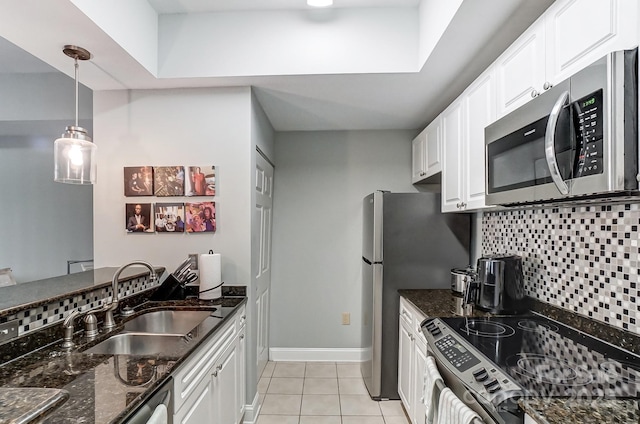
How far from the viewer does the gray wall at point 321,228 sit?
11.2ft

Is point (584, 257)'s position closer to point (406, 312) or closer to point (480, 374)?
point (480, 374)

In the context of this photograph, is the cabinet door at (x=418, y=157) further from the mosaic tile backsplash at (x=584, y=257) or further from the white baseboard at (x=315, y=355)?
the white baseboard at (x=315, y=355)

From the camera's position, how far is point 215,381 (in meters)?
1.73

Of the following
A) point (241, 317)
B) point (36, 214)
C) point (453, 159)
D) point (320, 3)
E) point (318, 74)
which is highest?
point (320, 3)

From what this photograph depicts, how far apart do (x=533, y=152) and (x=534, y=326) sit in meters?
0.88

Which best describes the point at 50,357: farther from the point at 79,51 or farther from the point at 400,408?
the point at 400,408

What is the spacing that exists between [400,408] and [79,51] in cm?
319

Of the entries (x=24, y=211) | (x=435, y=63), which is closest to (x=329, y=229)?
(x=435, y=63)

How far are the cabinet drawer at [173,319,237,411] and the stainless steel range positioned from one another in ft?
3.52

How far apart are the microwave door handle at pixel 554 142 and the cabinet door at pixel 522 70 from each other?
12.9 inches

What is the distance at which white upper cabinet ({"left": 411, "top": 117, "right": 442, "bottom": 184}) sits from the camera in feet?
8.35

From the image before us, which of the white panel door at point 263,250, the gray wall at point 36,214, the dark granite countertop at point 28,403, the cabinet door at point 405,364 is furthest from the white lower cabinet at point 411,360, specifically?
the gray wall at point 36,214

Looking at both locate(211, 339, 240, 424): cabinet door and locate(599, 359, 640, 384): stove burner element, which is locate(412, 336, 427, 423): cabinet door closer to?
locate(599, 359, 640, 384): stove burner element

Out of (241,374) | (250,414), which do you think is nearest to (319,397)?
(250,414)
